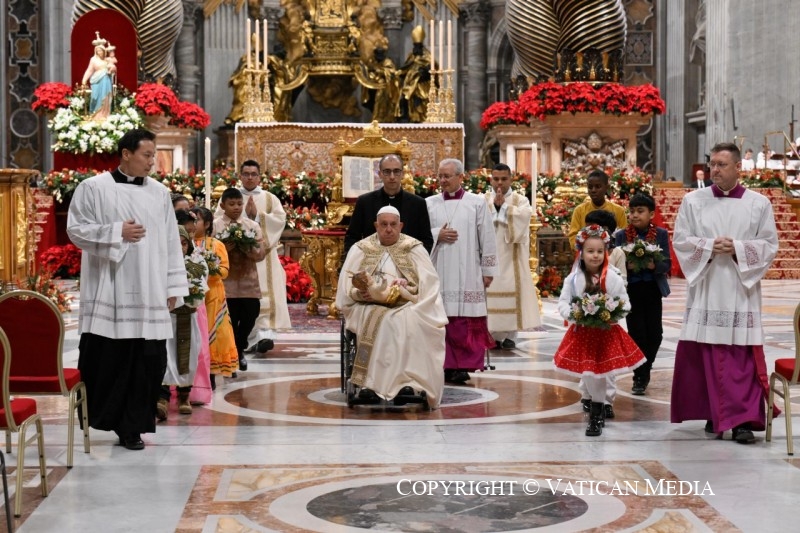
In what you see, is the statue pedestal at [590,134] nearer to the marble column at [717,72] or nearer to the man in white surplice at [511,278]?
the man in white surplice at [511,278]

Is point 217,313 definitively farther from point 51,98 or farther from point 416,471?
point 51,98

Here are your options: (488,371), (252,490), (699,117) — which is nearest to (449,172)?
(488,371)

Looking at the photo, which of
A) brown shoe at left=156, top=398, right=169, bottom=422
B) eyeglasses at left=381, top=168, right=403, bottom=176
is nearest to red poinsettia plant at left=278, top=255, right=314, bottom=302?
eyeglasses at left=381, top=168, right=403, bottom=176

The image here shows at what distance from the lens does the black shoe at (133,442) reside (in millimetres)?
7379

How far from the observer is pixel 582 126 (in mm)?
19719

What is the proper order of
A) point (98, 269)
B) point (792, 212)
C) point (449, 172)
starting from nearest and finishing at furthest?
1. point (98, 269)
2. point (449, 172)
3. point (792, 212)

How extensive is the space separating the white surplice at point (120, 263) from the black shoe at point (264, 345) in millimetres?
4381

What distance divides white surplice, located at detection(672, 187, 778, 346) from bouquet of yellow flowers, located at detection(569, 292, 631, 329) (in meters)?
0.40

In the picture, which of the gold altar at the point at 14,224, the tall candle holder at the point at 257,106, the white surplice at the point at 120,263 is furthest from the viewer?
the tall candle holder at the point at 257,106

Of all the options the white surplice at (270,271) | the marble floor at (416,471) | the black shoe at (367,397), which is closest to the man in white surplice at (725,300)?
the marble floor at (416,471)

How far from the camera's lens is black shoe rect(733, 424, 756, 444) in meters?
7.53

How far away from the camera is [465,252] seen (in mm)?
10266

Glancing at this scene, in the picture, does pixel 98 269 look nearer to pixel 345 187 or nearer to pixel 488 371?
pixel 488 371

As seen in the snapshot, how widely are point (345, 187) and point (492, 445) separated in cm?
753
